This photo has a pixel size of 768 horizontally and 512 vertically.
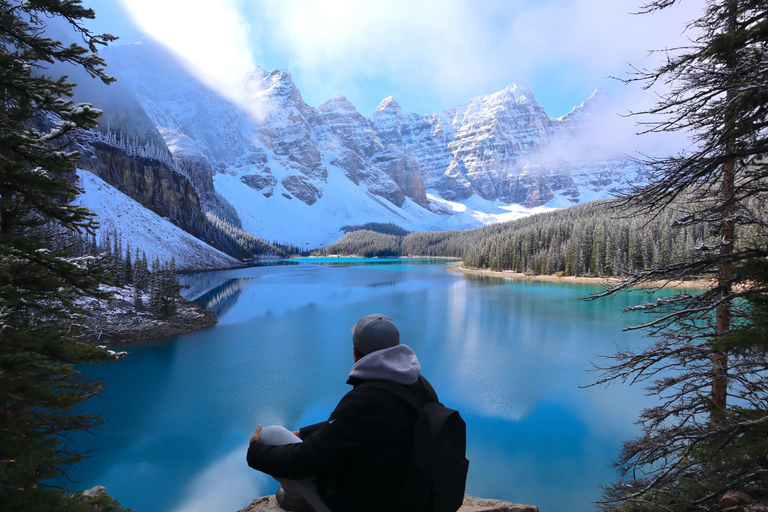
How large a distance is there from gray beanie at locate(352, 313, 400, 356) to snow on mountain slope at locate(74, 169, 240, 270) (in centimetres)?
7578

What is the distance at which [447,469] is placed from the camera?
1.96 metres

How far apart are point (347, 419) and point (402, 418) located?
11.8 inches

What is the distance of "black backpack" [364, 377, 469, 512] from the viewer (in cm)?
191

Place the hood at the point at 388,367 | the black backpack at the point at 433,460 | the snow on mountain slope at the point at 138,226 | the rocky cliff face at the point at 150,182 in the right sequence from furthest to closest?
1. the rocky cliff face at the point at 150,182
2. the snow on mountain slope at the point at 138,226
3. the hood at the point at 388,367
4. the black backpack at the point at 433,460

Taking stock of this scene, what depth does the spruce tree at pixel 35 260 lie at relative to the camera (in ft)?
12.5

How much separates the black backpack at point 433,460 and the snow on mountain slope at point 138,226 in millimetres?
76158

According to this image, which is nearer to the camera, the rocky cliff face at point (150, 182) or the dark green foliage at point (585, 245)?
the dark green foliage at point (585, 245)

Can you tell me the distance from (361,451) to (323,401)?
46.5 ft

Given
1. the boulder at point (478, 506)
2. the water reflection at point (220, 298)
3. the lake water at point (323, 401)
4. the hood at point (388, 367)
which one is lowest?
the lake water at point (323, 401)

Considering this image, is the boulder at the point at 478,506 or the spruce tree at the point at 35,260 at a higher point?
the spruce tree at the point at 35,260

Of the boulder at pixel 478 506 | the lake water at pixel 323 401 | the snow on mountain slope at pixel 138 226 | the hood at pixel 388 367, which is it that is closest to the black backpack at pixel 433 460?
the hood at pixel 388 367

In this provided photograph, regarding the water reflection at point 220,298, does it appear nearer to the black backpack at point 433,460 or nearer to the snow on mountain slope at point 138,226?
the snow on mountain slope at point 138,226

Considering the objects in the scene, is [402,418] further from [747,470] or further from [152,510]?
[152,510]

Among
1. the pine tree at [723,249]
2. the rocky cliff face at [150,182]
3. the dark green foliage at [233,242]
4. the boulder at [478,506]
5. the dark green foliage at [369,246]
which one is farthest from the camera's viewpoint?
the dark green foliage at [369,246]
